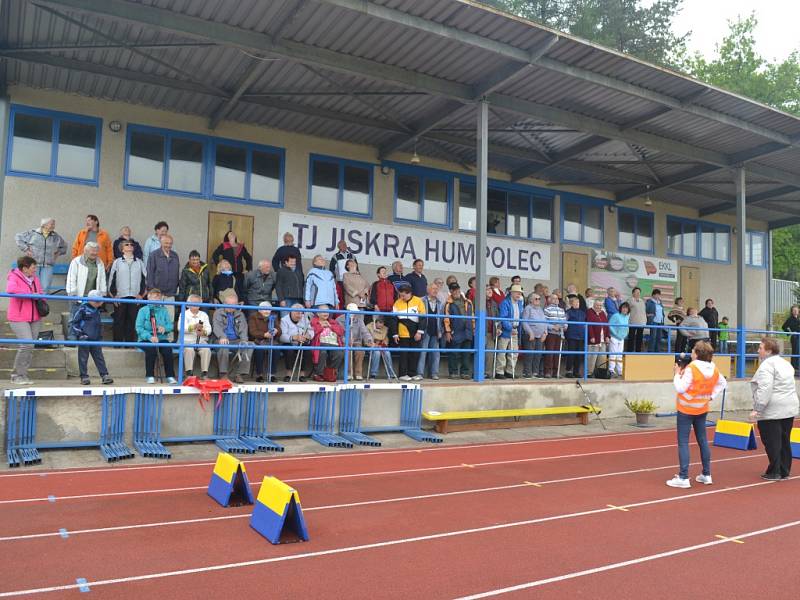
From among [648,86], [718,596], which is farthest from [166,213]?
[718,596]

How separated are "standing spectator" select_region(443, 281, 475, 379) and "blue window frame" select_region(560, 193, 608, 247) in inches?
232

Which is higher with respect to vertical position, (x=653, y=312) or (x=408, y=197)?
(x=408, y=197)

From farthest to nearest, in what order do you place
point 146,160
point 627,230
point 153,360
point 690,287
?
point 690,287 → point 627,230 → point 146,160 → point 153,360

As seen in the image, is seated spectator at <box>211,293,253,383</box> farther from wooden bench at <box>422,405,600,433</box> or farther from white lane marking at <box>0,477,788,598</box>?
white lane marking at <box>0,477,788,598</box>

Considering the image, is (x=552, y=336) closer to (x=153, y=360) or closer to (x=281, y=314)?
(x=281, y=314)

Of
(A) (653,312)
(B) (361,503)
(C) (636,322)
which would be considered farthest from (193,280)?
(A) (653,312)

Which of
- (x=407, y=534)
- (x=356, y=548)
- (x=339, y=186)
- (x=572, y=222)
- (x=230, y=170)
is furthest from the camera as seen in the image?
(x=572, y=222)

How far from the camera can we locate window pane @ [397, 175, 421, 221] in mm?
14734

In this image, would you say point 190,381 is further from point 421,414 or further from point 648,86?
point 648,86

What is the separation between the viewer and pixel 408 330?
1106cm

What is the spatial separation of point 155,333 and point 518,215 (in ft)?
32.9

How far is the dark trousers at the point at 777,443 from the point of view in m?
8.11

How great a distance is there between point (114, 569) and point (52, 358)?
20.3ft

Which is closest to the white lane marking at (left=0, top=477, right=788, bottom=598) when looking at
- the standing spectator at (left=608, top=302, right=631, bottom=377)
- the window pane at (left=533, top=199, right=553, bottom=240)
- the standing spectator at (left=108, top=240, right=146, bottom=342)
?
the standing spectator at (left=108, top=240, right=146, bottom=342)
